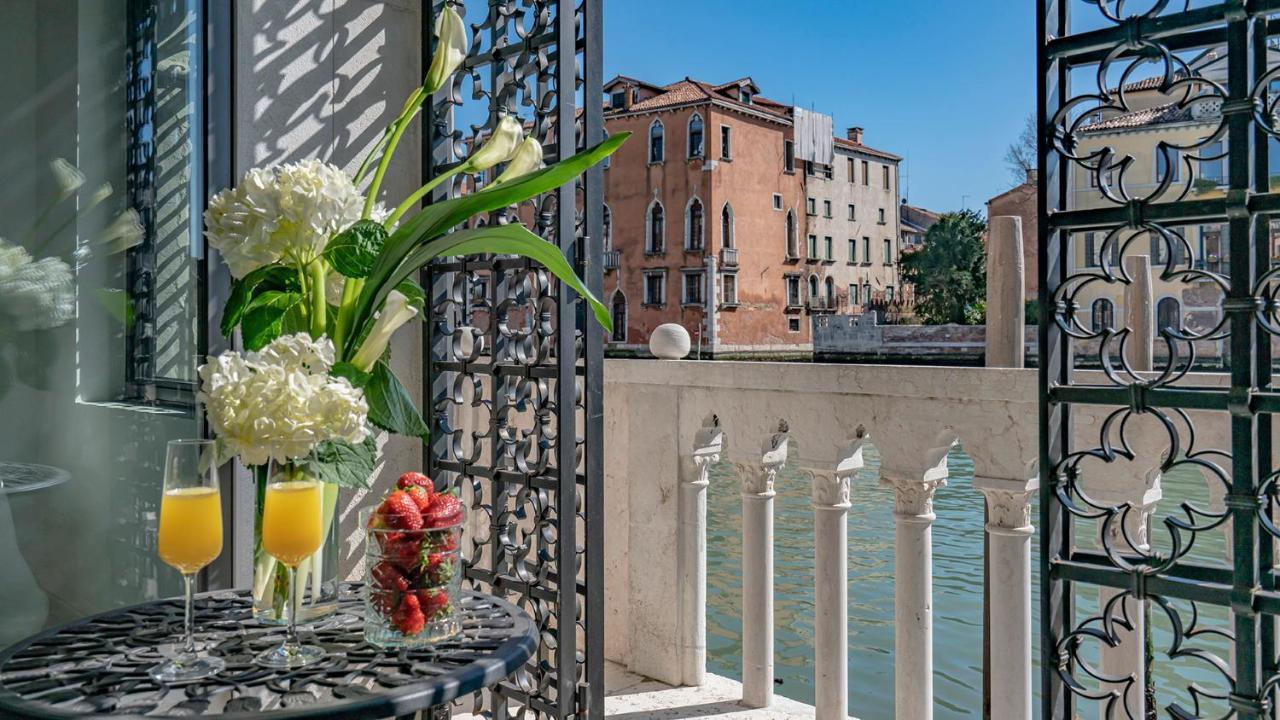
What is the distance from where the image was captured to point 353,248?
125 centimetres

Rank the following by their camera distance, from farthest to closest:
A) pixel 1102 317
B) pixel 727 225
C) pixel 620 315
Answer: pixel 620 315
pixel 727 225
pixel 1102 317

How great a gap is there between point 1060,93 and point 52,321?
1646 millimetres

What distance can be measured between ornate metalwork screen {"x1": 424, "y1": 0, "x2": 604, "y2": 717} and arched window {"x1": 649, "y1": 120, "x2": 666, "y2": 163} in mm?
30956

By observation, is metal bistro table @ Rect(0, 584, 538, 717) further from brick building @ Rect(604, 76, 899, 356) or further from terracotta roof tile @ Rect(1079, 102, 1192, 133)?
brick building @ Rect(604, 76, 899, 356)

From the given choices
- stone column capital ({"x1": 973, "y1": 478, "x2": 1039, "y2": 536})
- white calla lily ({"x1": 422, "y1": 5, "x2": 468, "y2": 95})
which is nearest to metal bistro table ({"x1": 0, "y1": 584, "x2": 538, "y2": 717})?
white calla lily ({"x1": 422, "y1": 5, "x2": 468, "y2": 95})

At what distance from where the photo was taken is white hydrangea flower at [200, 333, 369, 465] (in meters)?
1.08

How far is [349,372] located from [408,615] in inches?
12.3

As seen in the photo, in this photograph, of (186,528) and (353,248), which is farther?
(353,248)

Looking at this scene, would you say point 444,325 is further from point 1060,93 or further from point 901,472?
point 1060,93

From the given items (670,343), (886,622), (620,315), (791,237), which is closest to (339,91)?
(670,343)

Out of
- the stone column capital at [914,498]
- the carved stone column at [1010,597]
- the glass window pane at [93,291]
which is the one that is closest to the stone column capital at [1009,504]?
the carved stone column at [1010,597]

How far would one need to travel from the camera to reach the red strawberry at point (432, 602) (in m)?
1.18

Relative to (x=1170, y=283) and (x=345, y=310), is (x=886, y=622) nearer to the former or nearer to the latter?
(x=1170, y=283)

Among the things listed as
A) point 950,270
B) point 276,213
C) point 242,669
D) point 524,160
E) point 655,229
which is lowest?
point 242,669
